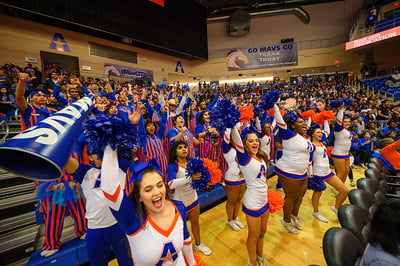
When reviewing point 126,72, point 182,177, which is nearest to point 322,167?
point 182,177

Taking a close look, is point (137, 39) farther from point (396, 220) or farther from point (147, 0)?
point (396, 220)

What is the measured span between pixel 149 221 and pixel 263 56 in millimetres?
19362

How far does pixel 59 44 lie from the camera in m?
10.3

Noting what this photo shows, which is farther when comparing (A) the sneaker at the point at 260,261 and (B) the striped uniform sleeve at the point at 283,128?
(B) the striped uniform sleeve at the point at 283,128

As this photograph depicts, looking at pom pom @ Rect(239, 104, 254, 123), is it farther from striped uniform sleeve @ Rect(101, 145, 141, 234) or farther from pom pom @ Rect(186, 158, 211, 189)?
striped uniform sleeve @ Rect(101, 145, 141, 234)

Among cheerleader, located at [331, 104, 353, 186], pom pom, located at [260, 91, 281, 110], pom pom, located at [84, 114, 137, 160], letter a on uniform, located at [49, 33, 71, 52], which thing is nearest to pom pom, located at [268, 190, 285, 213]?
pom pom, located at [260, 91, 281, 110]

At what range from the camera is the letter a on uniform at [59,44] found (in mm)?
10025

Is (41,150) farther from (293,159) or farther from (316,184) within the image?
(316,184)

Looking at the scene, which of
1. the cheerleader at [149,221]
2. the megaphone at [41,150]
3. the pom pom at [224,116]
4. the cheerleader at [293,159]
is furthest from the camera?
the cheerleader at [293,159]

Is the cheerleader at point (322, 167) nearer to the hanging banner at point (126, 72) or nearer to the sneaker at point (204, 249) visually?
the sneaker at point (204, 249)

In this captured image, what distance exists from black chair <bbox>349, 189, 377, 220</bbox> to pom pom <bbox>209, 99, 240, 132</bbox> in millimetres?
1492

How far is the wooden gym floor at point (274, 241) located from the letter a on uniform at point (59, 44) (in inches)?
471

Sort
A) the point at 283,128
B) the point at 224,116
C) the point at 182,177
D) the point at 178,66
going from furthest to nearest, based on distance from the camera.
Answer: the point at 178,66 < the point at 283,128 < the point at 182,177 < the point at 224,116

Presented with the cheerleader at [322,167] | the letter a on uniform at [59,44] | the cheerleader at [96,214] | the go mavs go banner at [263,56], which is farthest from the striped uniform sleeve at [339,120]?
the go mavs go banner at [263,56]
